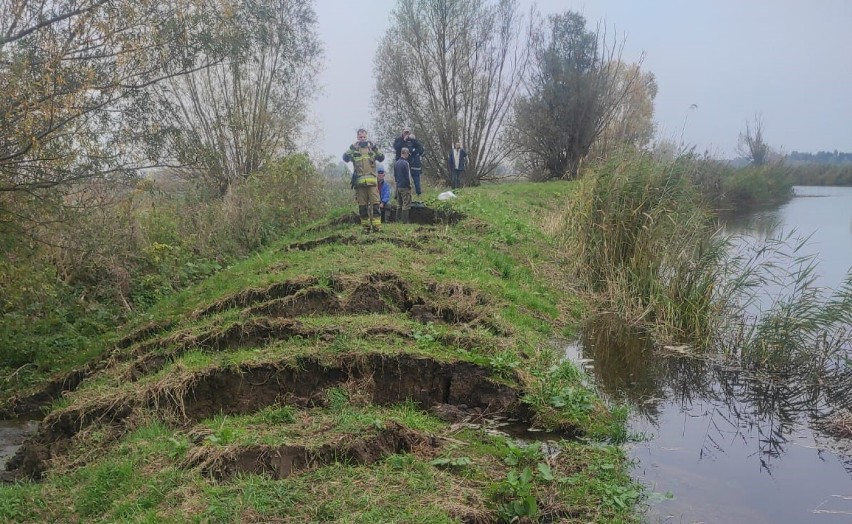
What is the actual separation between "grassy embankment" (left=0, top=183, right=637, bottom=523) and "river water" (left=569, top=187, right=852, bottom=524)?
420 millimetres

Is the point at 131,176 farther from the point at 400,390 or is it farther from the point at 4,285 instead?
the point at 400,390

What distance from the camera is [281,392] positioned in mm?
6133

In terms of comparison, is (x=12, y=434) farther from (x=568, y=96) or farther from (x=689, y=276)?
(x=568, y=96)

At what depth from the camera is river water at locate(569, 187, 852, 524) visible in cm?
511

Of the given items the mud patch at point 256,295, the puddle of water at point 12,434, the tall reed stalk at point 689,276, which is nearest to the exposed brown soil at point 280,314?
the mud patch at point 256,295

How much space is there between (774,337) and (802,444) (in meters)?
2.16

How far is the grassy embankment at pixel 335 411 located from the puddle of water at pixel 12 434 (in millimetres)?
408

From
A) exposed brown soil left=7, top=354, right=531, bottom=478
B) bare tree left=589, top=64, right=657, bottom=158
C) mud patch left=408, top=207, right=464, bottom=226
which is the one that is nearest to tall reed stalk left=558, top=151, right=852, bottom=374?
mud patch left=408, top=207, right=464, bottom=226

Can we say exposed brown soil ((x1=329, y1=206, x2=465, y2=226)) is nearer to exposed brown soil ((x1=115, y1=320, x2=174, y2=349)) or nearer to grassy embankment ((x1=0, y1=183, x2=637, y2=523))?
grassy embankment ((x1=0, y1=183, x2=637, y2=523))

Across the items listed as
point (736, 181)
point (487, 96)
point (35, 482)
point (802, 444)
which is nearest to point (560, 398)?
point (802, 444)

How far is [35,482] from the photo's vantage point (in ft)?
17.7

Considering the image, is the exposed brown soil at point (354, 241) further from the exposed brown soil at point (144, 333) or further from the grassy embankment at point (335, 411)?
the exposed brown soil at point (144, 333)

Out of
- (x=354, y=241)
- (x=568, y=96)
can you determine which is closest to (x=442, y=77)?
(x=568, y=96)

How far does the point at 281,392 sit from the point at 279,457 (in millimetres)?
1488
